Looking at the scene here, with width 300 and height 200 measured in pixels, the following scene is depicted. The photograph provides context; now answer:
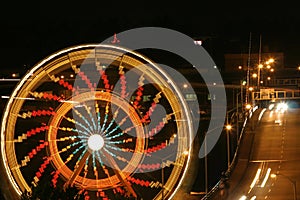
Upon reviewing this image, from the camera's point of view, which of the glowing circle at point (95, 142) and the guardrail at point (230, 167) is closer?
the glowing circle at point (95, 142)

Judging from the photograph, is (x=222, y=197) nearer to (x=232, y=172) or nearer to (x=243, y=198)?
(x=243, y=198)

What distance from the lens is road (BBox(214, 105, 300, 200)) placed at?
29.6m

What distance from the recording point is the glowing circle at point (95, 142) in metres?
17.6

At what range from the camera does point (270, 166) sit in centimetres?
3619

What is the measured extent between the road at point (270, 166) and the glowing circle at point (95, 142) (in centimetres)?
1217

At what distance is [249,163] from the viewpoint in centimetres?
3719

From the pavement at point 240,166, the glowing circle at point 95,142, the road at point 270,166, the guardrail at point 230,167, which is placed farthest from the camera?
the pavement at point 240,166

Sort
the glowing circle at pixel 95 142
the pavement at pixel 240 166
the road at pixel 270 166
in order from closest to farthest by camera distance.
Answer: the glowing circle at pixel 95 142 → the road at pixel 270 166 → the pavement at pixel 240 166

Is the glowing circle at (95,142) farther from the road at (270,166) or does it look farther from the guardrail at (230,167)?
the road at (270,166)

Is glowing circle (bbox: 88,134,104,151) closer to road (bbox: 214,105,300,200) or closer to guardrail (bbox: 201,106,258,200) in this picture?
guardrail (bbox: 201,106,258,200)

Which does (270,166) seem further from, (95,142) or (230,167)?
(95,142)

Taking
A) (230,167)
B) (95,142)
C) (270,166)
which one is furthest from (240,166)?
(95,142)

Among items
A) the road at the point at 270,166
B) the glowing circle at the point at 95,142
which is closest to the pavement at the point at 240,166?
the road at the point at 270,166

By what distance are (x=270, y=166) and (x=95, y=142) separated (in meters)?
20.2
